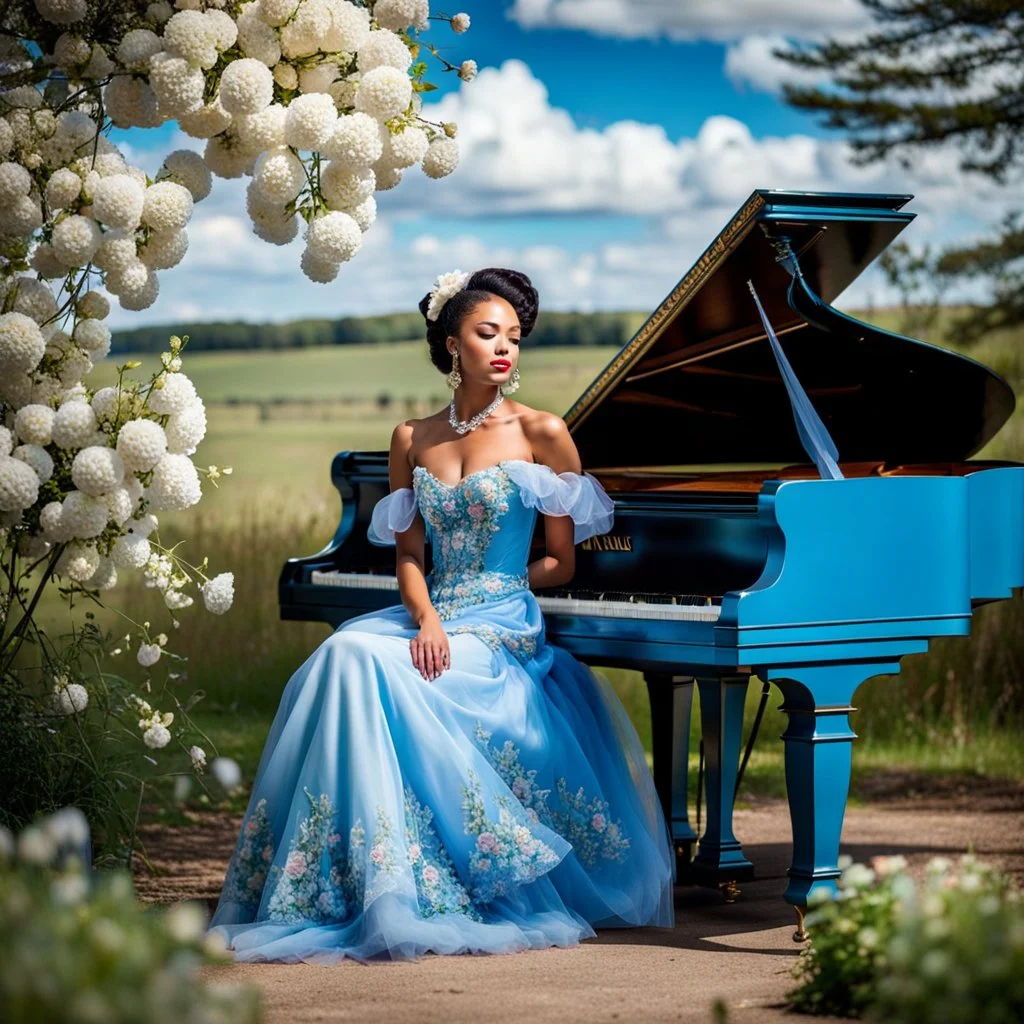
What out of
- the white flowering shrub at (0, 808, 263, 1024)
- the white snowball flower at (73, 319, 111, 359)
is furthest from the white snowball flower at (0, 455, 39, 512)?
the white flowering shrub at (0, 808, 263, 1024)

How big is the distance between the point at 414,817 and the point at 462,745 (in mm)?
236

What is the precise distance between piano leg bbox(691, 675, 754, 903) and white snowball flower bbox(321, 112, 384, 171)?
6.74ft

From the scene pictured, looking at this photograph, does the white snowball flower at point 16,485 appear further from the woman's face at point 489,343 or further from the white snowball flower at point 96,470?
the woman's face at point 489,343

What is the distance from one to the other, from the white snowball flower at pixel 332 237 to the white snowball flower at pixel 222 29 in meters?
0.49

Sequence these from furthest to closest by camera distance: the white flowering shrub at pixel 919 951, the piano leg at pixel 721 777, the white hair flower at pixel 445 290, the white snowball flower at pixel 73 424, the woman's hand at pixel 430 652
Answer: the piano leg at pixel 721 777 → the white hair flower at pixel 445 290 → the woman's hand at pixel 430 652 → the white snowball flower at pixel 73 424 → the white flowering shrub at pixel 919 951

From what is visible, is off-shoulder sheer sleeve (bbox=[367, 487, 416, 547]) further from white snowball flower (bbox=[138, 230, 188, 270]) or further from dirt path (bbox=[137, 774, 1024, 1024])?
dirt path (bbox=[137, 774, 1024, 1024])

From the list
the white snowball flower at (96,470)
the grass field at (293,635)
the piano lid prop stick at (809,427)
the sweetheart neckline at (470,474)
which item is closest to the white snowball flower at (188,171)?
the white snowball flower at (96,470)

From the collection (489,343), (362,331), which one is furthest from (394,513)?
(362,331)

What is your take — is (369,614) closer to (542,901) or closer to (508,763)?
(508,763)

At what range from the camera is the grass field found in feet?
31.0

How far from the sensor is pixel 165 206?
4488 mm

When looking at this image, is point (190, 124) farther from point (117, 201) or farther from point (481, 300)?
point (481, 300)

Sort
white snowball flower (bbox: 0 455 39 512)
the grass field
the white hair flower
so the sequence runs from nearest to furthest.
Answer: white snowball flower (bbox: 0 455 39 512) < the white hair flower < the grass field

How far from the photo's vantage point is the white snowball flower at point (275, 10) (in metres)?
4.49
